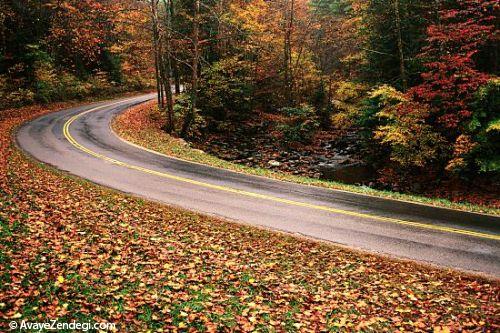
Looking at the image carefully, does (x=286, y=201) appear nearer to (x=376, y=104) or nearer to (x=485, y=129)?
(x=485, y=129)

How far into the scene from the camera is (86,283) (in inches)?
235

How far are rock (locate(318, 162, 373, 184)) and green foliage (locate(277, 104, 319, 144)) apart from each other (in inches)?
222

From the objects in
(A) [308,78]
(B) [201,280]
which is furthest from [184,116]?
(B) [201,280]

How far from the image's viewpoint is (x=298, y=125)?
2862cm

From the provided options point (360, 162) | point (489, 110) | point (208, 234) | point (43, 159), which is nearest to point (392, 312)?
point (208, 234)

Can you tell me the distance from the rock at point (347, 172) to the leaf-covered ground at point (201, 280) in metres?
12.6

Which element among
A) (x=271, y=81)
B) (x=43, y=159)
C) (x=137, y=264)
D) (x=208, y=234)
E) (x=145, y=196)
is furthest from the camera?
(x=271, y=81)

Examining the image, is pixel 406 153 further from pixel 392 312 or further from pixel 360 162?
pixel 392 312

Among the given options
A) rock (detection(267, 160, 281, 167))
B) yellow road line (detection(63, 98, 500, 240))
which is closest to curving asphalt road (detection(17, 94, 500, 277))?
yellow road line (detection(63, 98, 500, 240))

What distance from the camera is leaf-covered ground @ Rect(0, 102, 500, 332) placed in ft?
18.3

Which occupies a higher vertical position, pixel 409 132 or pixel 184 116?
pixel 184 116

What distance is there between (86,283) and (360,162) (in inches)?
824

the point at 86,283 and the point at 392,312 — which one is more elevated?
the point at 86,283

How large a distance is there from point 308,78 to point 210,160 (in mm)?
20400
